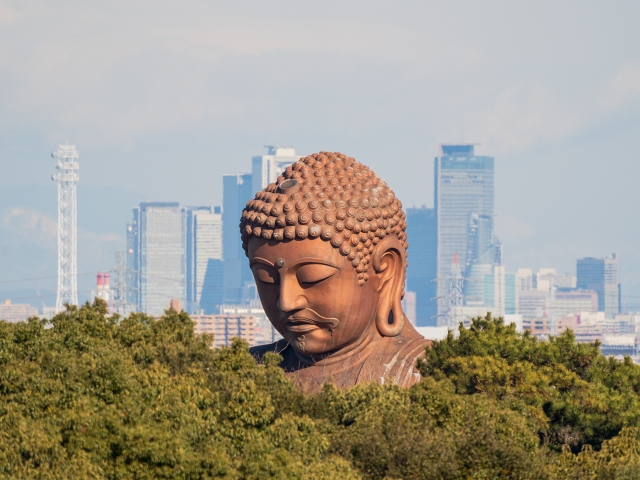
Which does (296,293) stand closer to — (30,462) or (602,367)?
(602,367)

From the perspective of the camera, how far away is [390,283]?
2723cm

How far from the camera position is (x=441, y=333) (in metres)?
187

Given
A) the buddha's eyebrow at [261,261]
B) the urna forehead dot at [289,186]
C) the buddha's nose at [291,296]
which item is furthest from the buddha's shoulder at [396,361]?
the urna forehead dot at [289,186]

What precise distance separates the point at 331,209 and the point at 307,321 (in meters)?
1.96

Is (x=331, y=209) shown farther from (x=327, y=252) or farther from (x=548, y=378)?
(x=548, y=378)

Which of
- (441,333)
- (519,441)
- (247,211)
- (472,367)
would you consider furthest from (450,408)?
(441,333)

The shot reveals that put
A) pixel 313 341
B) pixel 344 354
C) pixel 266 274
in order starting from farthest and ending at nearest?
pixel 344 354
pixel 313 341
pixel 266 274

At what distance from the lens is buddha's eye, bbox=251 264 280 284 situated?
26391 millimetres

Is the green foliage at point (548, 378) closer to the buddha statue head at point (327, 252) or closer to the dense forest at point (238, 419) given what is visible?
the dense forest at point (238, 419)

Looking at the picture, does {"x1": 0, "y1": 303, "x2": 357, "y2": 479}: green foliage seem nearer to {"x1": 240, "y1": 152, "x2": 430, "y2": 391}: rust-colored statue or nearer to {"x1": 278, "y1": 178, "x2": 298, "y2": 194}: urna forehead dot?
{"x1": 240, "y1": 152, "x2": 430, "y2": 391}: rust-colored statue

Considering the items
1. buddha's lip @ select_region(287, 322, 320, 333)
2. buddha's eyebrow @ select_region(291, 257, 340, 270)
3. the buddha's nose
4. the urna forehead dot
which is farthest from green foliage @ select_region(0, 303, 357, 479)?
the urna forehead dot

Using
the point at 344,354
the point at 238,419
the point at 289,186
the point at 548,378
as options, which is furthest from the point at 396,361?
the point at 238,419

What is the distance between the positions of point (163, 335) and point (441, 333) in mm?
165464

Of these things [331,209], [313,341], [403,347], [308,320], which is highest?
[331,209]
